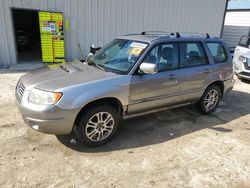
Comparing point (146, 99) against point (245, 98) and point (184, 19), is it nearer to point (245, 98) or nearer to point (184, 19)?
point (245, 98)

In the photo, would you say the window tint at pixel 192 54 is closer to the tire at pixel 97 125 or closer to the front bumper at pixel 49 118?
the tire at pixel 97 125

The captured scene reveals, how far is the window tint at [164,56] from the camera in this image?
381 centimetres

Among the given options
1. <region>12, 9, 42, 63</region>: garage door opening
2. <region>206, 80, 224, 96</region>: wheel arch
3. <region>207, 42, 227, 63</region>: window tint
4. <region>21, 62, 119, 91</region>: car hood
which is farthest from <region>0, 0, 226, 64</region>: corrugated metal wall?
<region>206, 80, 224, 96</region>: wheel arch

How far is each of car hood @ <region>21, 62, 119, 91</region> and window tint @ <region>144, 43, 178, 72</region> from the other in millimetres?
805

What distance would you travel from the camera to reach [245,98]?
21.2 ft

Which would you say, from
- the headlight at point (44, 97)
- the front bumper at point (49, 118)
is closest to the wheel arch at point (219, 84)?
the front bumper at point (49, 118)

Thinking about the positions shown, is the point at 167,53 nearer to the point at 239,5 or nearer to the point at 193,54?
the point at 193,54

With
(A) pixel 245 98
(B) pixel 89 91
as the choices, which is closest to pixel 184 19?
(A) pixel 245 98

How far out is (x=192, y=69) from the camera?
4320 millimetres

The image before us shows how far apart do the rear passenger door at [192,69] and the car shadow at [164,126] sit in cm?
51

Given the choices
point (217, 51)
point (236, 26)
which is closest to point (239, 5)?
point (236, 26)

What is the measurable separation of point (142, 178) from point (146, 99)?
1354 millimetres

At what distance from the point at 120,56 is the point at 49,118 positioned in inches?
63.5

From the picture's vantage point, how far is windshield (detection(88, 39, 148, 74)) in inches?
143
